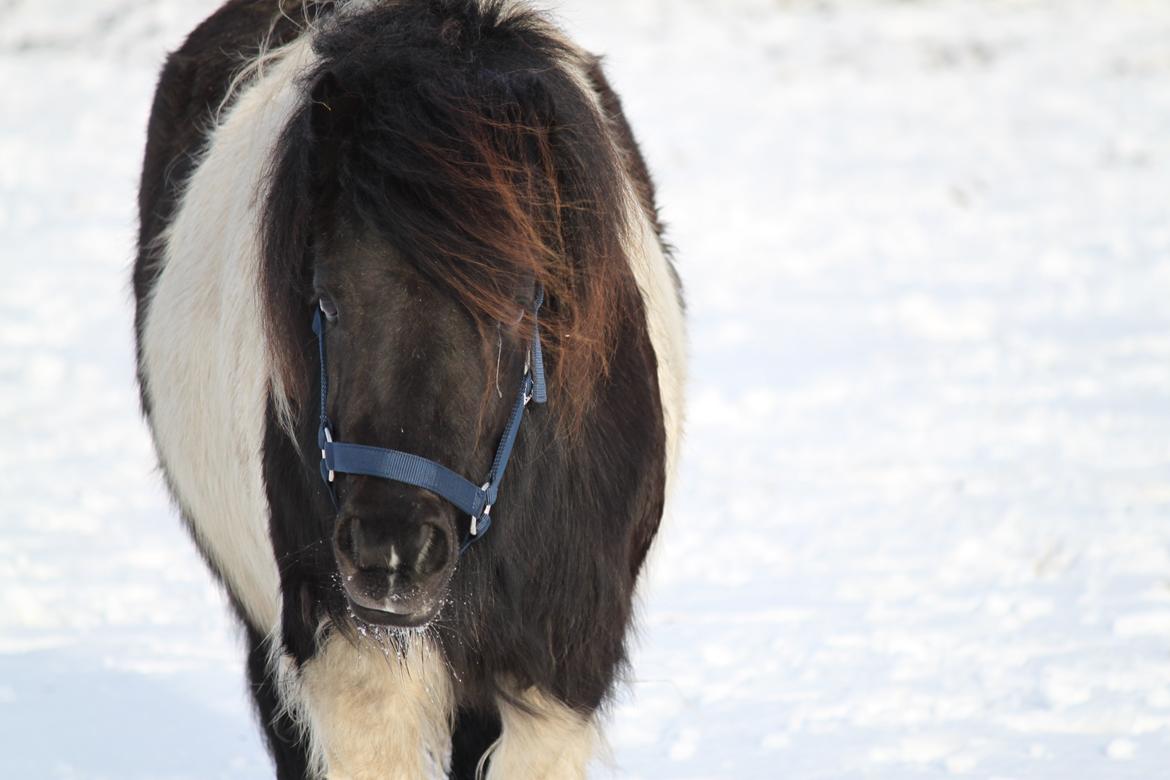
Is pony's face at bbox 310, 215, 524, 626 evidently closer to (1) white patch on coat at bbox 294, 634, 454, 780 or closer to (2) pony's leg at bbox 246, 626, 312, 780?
(1) white patch on coat at bbox 294, 634, 454, 780

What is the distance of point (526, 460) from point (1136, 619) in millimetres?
3134

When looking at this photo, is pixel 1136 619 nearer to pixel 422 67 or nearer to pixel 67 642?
pixel 422 67

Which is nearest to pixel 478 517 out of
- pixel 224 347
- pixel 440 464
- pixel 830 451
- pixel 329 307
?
pixel 440 464

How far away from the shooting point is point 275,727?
3148 millimetres

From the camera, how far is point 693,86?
51.4 feet

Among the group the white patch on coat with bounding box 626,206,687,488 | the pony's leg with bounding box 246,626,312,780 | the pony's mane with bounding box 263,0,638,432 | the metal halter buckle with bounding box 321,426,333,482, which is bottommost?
the pony's leg with bounding box 246,626,312,780

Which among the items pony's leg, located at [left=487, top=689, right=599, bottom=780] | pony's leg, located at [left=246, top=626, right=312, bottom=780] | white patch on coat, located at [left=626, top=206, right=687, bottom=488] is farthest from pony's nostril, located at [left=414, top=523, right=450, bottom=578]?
pony's leg, located at [left=246, top=626, right=312, bottom=780]

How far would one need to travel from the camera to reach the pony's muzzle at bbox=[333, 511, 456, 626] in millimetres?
2037

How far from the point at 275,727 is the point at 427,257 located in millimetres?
1542

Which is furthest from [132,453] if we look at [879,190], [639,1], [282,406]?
[639,1]

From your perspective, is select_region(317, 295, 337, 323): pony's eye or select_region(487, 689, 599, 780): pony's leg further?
select_region(487, 689, 599, 780): pony's leg

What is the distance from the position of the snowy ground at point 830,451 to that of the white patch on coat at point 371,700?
1.41 meters

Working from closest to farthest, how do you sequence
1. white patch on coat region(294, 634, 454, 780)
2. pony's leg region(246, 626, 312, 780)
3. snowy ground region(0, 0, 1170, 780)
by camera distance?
white patch on coat region(294, 634, 454, 780)
pony's leg region(246, 626, 312, 780)
snowy ground region(0, 0, 1170, 780)

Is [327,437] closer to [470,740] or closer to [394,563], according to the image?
[394,563]
